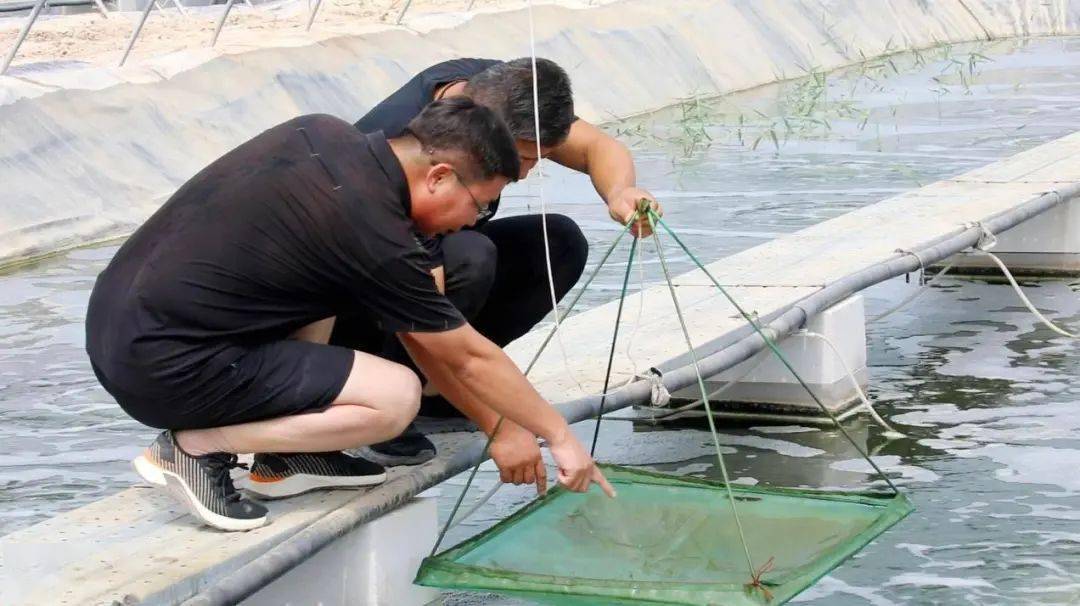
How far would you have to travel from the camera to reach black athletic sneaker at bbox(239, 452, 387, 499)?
3.64m

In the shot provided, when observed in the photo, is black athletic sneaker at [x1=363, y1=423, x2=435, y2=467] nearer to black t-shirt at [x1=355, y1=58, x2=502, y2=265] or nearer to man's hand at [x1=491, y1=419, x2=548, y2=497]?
man's hand at [x1=491, y1=419, x2=548, y2=497]

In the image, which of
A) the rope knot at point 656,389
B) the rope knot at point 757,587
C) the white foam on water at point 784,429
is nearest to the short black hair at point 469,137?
the rope knot at point 757,587

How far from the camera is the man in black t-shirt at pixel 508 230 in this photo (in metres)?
3.91

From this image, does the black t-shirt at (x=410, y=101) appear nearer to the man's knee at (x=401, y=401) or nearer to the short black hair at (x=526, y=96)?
the short black hair at (x=526, y=96)

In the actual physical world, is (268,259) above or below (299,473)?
above

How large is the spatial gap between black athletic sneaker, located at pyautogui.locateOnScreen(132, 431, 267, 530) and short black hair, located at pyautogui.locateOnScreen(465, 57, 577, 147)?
3.35ft

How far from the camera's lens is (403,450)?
392 centimetres

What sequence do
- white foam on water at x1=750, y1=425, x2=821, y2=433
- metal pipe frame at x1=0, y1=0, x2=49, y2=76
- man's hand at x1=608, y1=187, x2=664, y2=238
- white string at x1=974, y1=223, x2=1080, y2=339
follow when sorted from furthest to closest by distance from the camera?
metal pipe frame at x1=0, y1=0, x2=49, y2=76, white string at x1=974, y1=223, x2=1080, y2=339, white foam on water at x1=750, y1=425, x2=821, y2=433, man's hand at x1=608, y1=187, x2=664, y2=238

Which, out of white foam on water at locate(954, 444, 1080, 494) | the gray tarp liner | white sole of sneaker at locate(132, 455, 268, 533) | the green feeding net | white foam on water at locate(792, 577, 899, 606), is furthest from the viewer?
the gray tarp liner

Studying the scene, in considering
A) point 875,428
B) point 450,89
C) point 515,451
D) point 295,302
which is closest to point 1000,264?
point 875,428

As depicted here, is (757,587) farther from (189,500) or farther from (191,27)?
(191,27)

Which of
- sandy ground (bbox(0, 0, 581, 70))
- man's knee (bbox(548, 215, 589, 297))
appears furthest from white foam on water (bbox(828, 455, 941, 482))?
sandy ground (bbox(0, 0, 581, 70))

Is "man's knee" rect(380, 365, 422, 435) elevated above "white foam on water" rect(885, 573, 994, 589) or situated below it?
above

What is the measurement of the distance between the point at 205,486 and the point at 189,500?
1.8 inches
